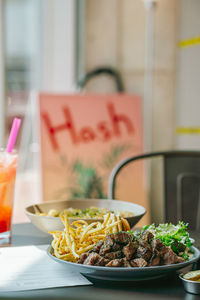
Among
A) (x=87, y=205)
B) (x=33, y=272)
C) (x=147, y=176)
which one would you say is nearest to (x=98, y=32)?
(x=147, y=176)

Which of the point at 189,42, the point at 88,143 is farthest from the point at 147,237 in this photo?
the point at 189,42

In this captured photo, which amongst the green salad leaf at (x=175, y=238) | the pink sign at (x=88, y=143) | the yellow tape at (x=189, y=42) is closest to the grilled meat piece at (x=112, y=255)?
the green salad leaf at (x=175, y=238)

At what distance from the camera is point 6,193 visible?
1.07 m

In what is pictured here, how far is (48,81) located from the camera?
140 inches

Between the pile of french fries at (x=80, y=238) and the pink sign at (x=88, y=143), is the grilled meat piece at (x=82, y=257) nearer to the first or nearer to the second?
the pile of french fries at (x=80, y=238)

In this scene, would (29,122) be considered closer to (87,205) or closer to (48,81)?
(48,81)

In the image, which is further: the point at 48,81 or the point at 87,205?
the point at 48,81

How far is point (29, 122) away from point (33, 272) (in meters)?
2.57

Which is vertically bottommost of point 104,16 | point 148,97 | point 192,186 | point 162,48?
point 192,186

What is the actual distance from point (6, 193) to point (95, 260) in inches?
14.3

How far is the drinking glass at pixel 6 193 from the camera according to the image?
3.48 ft

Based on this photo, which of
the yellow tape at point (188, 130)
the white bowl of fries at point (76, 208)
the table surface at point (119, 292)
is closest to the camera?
the table surface at point (119, 292)

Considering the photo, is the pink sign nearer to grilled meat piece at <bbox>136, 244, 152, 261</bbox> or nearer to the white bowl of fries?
the white bowl of fries

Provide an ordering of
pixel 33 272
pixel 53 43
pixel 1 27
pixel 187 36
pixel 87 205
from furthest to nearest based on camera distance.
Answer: pixel 53 43
pixel 187 36
pixel 1 27
pixel 87 205
pixel 33 272
